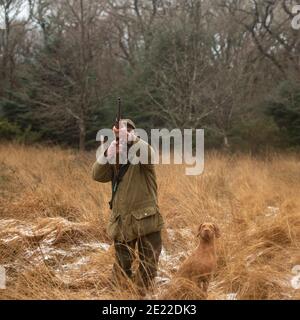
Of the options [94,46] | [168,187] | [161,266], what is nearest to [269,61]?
[94,46]

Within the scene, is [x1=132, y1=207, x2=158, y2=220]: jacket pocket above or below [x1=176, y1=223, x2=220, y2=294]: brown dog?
above

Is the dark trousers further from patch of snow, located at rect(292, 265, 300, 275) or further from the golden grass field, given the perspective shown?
patch of snow, located at rect(292, 265, 300, 275)

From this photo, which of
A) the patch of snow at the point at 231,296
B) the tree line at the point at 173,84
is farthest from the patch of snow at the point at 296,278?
the tree line at the point at 173,84

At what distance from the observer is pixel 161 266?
16.1ft

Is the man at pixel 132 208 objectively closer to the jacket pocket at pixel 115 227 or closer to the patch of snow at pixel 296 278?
the jacket pocket at pixel 115 227

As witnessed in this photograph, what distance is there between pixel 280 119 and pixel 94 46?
25.7ft

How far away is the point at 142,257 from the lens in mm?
4301

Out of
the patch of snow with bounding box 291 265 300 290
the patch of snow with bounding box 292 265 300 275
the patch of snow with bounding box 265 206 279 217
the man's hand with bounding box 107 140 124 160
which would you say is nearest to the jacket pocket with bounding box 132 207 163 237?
the man's hand with bounding box 107 140 124 160

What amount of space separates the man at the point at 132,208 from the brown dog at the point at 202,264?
308mm

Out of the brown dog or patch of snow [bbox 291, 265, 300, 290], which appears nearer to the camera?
the brown dog

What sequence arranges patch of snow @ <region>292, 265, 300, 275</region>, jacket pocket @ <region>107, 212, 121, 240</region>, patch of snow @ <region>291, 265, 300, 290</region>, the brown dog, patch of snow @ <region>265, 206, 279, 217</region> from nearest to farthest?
the brown dog < jacket pocket @ <region>107, 212, 121, 240</region> < patch of snow @ <region>291, 265, 300, 290</region> < patch of snow @ <region>292, 265, 300, 275</region> < patch of snow @ <region>265, 206, 279, 217</region>

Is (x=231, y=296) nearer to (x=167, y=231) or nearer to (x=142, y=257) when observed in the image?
(x=142, y=257)

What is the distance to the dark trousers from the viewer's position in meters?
4.18
